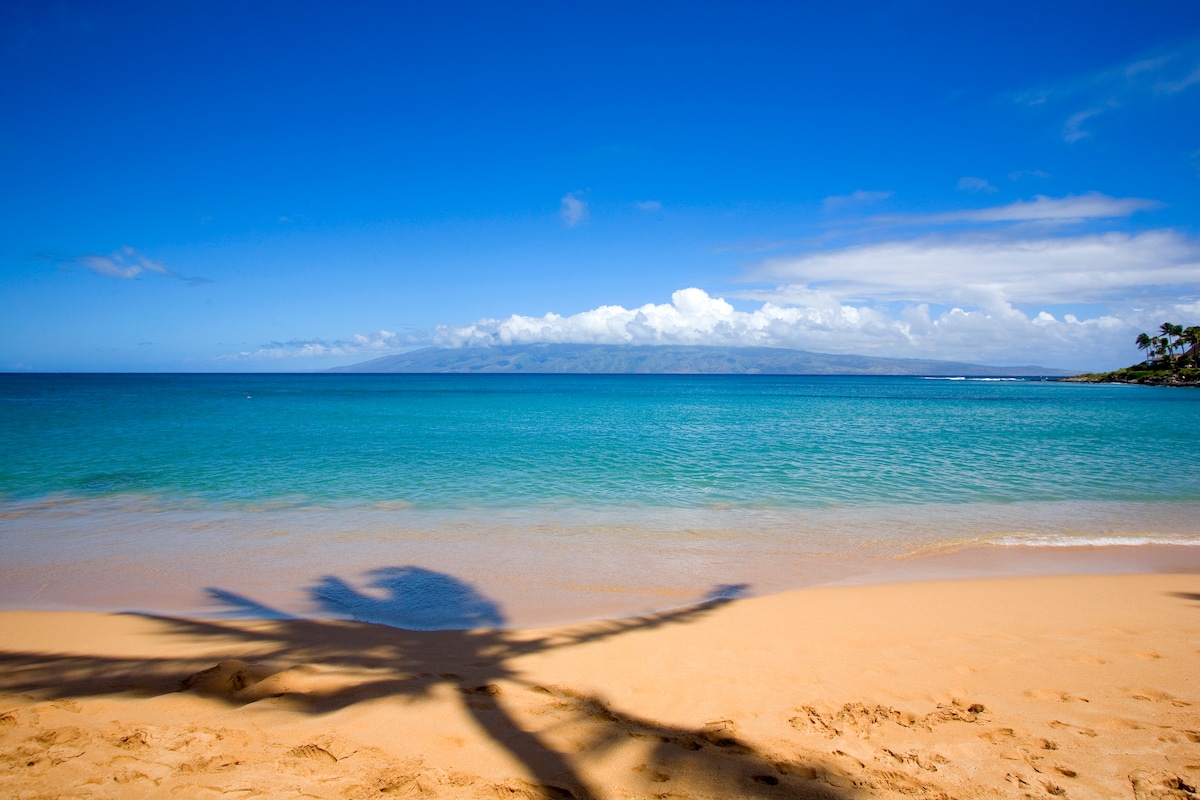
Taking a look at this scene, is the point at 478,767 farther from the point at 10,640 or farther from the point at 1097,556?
the point at 1097,556

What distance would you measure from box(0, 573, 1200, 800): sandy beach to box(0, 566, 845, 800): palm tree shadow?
0.10 feet

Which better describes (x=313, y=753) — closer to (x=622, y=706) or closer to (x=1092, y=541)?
(x=622, y=706)

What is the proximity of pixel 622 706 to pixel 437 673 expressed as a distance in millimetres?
1959

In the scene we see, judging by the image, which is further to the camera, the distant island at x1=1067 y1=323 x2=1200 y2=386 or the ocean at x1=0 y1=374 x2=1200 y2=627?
the distant island at x1=1067 y1=323 x2=1200 y2=386

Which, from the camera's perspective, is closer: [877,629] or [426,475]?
[877,629]

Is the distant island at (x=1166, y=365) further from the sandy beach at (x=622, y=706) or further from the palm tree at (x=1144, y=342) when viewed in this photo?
the sandy beach at (x=622, y=706)

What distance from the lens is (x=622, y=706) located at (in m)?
5.45

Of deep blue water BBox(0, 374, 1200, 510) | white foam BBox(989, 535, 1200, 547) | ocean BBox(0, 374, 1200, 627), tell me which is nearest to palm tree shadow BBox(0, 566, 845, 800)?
ocean BBox(0, 374, 1200, 627)

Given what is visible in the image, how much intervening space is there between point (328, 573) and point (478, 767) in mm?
6715

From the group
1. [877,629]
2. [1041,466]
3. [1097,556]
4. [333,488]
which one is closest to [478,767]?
[877,629]

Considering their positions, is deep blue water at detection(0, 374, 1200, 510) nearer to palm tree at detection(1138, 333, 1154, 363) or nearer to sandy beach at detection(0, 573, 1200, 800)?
sandy beach at detection(0, 573, 1200, 800)

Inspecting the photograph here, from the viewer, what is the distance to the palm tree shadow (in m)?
4.40

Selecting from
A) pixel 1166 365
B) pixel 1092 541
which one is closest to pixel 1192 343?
pixel 1166 365

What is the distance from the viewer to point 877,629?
752cm
